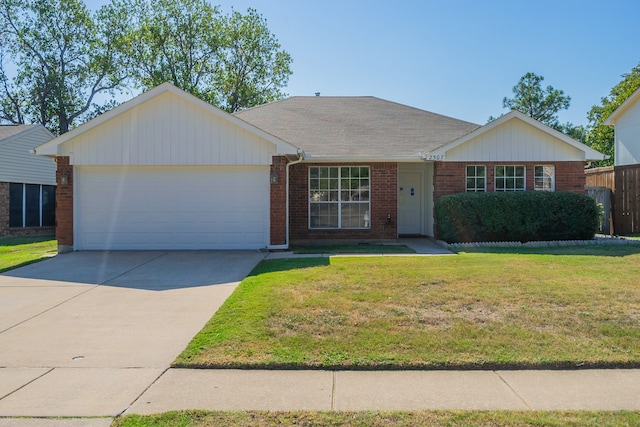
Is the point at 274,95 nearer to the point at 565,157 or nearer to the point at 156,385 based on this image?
the point at 565,157

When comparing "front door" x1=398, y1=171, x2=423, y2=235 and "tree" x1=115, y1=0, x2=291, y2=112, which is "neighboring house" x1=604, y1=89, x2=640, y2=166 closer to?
"front door" x1=398, y1=171, x2=423, y2=235

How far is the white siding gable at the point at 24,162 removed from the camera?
1969 cm

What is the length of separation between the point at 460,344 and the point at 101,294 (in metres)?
5.80

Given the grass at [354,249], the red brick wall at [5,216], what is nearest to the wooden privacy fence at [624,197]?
the grass at [354,249]

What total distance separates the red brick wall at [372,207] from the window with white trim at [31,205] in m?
13.7

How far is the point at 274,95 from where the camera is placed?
36.0 m

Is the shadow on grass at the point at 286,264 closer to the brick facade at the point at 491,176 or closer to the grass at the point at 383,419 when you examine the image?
the brick facade at the point at 491,176

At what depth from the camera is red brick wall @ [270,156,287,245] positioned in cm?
1227

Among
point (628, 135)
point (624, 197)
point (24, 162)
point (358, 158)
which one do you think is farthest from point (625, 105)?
point (24, 162)

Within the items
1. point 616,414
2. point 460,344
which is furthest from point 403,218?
point 616,414

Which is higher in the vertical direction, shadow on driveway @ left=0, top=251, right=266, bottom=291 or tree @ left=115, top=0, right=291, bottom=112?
tree @ left=115, top=0, right=291, bottom=112

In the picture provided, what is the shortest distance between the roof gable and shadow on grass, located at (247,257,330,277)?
3106mm

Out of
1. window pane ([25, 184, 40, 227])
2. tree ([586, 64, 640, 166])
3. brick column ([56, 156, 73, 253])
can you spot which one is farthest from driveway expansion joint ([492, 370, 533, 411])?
tree ([586, 64, 640, 166])

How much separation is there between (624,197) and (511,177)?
4.62 meters
